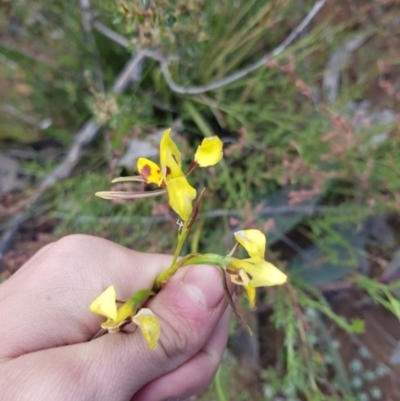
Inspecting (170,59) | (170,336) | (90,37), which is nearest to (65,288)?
(170,336)

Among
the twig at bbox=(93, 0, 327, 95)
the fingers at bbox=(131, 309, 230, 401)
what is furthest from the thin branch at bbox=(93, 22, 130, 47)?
the fingers at bbox=(131, 309, 230, 401)

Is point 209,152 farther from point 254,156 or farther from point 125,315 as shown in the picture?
point 254,156

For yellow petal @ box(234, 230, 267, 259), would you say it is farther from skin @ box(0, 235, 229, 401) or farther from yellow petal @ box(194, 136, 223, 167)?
skin @ box(0, 235, 229, 401)

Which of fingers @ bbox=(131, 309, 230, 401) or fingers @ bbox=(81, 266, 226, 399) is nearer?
fingers @ bbox=(81, 266, 226, 399)

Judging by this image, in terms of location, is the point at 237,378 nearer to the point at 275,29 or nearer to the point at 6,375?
the point at 6,375

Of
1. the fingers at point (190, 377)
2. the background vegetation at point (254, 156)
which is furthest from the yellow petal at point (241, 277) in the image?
the background vegetation at point (254, 156)
